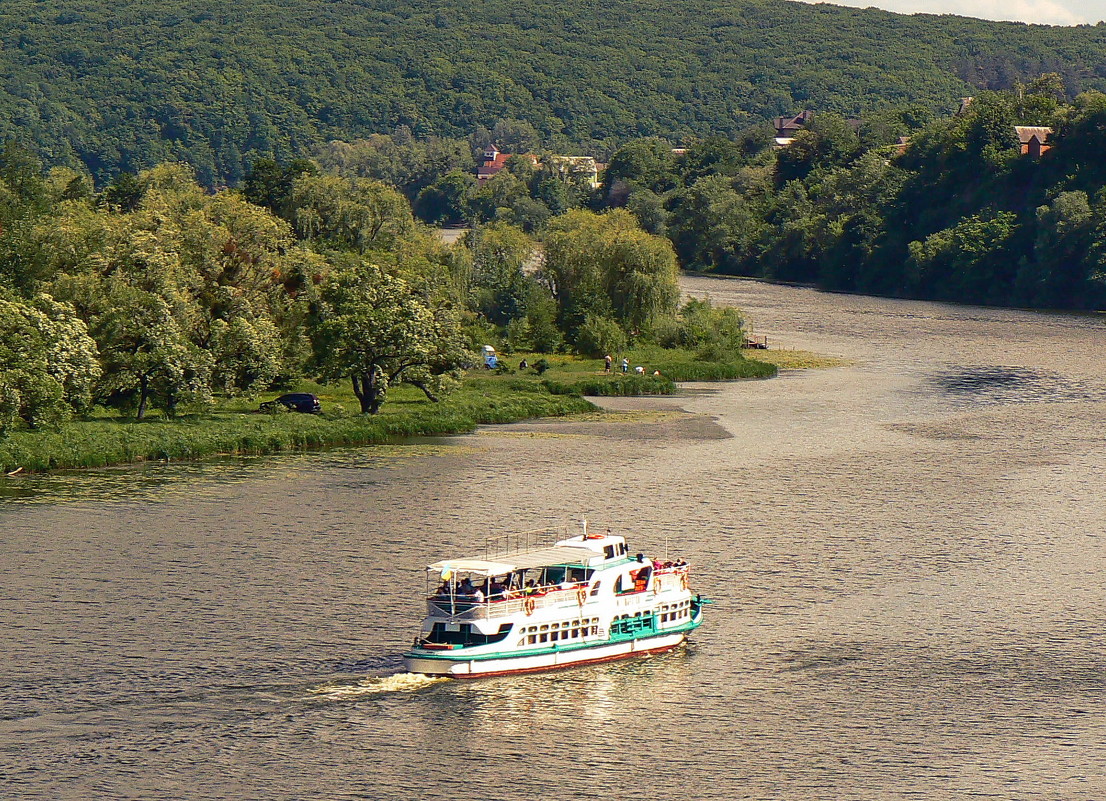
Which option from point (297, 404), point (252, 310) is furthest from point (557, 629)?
point (252, 310)

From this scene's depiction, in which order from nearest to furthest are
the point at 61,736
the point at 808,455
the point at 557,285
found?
the point at 61,736 → the point at 808,455 → the point at 557,285

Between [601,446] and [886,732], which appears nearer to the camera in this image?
[886,732]

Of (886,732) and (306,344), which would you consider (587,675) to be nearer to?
(886,732)

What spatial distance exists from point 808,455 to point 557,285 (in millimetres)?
50622

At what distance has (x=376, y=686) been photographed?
4641 centimetres

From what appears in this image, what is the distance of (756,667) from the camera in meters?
49.0

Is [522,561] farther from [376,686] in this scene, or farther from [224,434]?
[224,434]

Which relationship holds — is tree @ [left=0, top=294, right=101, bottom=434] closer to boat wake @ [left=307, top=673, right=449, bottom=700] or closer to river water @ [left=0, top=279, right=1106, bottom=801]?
river water @ [left=0, top=279, right=1106, bottom=801]

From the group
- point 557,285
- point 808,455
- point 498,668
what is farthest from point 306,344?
point 498,668

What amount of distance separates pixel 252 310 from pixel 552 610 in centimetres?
4864

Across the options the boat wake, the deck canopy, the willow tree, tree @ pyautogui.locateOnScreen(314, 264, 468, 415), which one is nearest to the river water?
the boat wake

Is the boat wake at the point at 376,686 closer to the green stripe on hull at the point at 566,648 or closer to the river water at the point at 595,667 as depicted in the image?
the river water at the point at 595,667

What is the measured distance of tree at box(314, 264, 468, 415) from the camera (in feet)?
291

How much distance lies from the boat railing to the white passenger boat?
0.10 ft
